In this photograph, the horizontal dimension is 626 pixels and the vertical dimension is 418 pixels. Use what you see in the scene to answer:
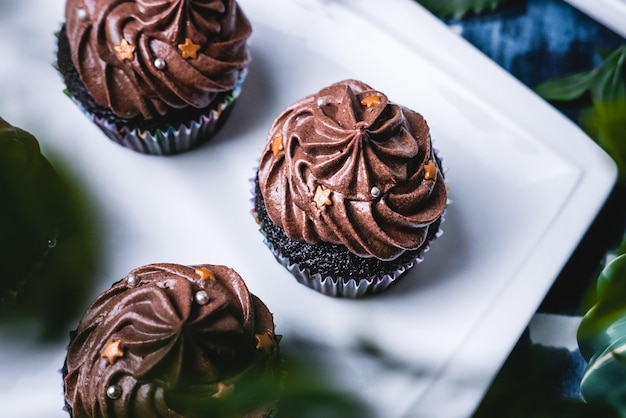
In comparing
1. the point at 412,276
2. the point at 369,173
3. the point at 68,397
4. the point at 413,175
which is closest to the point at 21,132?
the point at 68,397

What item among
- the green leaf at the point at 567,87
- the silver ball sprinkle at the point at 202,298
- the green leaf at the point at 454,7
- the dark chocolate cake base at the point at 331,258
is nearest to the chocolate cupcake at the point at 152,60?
the dark chocolate cake base at the point at 331,258

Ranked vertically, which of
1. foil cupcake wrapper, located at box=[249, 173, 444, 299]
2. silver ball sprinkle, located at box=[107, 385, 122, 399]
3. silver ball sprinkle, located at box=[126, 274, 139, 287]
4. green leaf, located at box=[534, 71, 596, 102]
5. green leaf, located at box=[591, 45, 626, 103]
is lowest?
silver ball sprinkle, located at box=[107, 385, 122, 399]

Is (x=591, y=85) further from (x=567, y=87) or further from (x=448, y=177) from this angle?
(x=448, y=177)

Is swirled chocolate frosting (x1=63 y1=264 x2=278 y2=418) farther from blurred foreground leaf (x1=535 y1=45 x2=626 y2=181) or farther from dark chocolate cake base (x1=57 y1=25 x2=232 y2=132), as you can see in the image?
blurred foreground leaf (x1=535 y1=45 x2=626 y2=181)

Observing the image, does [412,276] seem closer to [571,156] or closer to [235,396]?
[571,156]

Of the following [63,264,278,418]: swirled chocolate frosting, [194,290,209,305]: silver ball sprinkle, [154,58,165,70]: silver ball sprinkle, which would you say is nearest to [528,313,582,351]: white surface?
[63,264,278,418]: swirled chocolate frosting

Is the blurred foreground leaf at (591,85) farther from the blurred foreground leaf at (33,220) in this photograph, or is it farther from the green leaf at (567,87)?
the blurred foreground leaf at (33,220)
